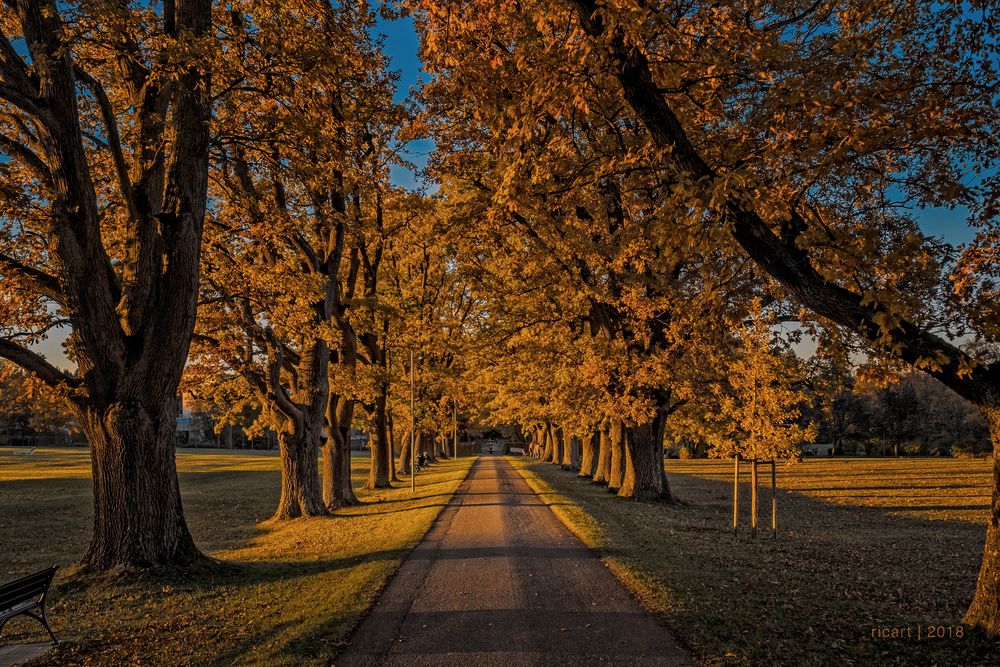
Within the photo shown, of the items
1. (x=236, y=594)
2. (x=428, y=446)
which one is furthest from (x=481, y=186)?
(x=428, y=446)

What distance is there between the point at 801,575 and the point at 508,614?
585cm

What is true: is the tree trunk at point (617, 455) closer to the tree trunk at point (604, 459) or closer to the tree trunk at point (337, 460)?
the tree trunk at point (604, 459)

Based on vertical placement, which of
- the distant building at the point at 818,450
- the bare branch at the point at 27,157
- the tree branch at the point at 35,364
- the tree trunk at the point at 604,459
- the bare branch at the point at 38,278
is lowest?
the distant building at the point at 818,450

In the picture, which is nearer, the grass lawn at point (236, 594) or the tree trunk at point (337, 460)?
the grass lawn at point (236, 594)

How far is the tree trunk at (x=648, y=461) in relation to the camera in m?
21.7

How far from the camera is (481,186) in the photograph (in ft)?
46.0

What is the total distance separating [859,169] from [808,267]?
2.54 meters

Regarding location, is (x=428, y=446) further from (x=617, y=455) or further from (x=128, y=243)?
(x=128, y=243)

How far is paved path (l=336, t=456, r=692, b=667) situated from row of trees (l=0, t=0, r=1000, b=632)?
405 cm

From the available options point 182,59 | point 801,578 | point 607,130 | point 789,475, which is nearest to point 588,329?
point 607,130

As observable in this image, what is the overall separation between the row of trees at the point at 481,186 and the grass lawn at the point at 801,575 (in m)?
1.37

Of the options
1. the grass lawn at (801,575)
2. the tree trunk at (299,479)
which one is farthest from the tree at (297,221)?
the grass lawn at (801,575)

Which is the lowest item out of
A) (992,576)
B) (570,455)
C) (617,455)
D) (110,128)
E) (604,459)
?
(570,455)

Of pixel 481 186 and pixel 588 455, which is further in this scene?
pixel 588 455
